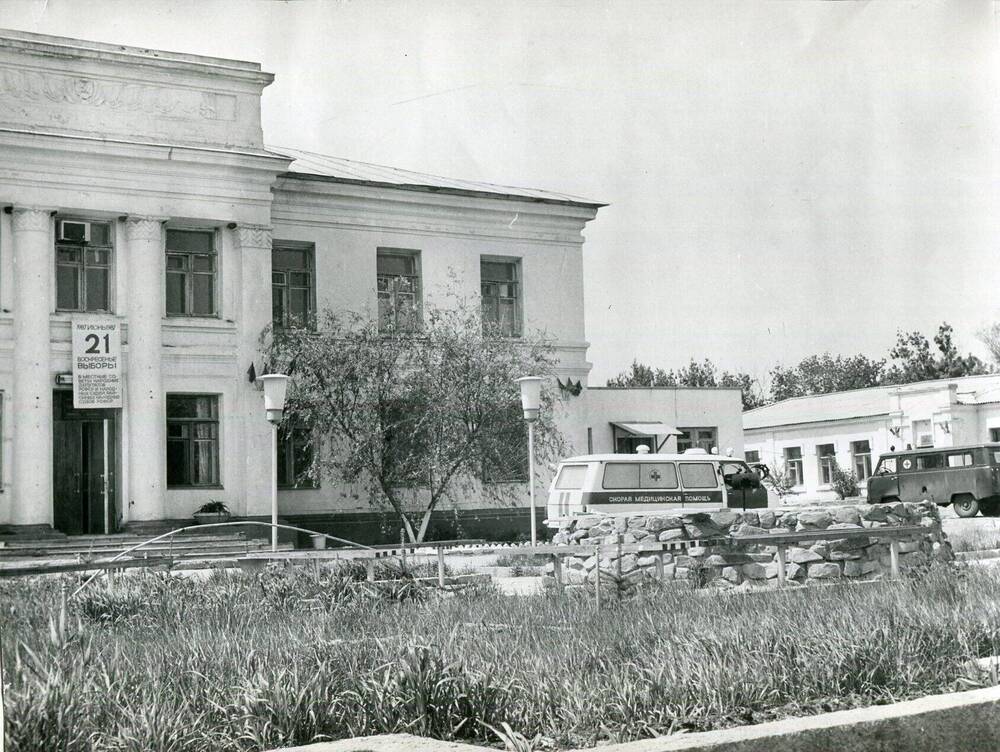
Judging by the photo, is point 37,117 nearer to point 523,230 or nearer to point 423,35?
point 523,230

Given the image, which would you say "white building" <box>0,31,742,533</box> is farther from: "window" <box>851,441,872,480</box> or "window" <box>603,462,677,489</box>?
"window" <box>851,441,872,480</box>

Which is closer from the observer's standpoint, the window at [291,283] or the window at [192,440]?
the window at [192,440]

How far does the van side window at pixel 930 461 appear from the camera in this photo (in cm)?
2528

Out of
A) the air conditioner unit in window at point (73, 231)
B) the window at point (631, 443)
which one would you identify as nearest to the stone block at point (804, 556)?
the window at point (631, 443)

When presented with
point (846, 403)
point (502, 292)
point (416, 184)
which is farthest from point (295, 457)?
point (846, 403)

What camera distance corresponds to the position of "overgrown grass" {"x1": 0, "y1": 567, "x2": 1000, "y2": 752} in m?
4.86

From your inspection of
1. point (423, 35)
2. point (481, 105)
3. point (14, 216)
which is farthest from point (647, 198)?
point (14, 216)

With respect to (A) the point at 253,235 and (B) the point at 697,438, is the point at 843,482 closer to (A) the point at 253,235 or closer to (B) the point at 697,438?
(B) the point at 697,438

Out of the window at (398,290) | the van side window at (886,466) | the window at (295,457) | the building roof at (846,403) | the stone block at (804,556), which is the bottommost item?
the stone block at (804,556)

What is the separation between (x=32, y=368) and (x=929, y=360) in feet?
44.7

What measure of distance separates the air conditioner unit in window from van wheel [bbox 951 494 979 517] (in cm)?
1851

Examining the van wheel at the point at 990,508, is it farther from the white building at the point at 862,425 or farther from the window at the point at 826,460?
the window at the point at 826,460

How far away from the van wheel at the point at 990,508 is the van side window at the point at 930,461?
48.3 inches

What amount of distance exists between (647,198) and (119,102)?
9.92 m
